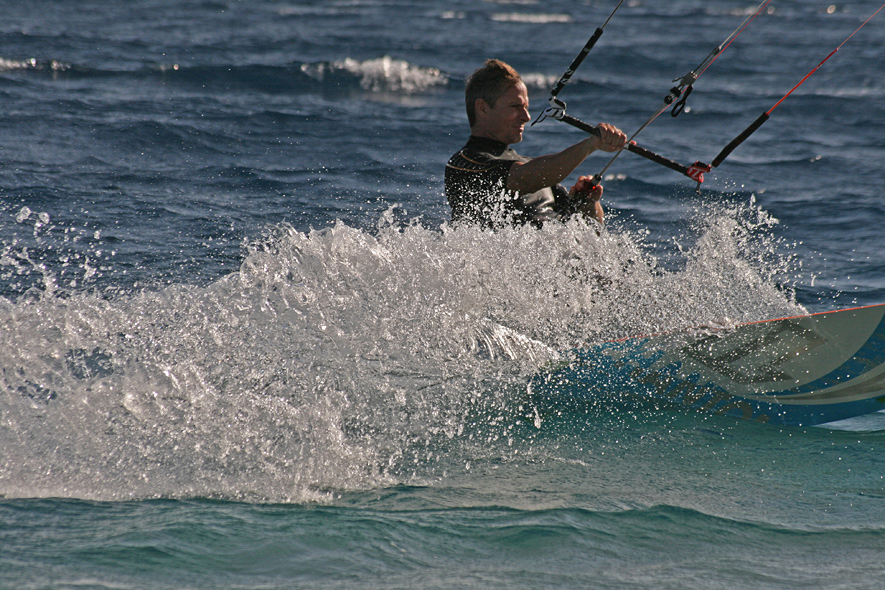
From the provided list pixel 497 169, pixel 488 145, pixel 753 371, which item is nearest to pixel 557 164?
pixel 497 169

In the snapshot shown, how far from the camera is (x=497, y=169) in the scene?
4.18m

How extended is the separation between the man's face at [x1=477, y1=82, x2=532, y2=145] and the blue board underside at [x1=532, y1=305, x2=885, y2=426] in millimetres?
1283

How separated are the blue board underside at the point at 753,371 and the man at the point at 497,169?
2.80 ft

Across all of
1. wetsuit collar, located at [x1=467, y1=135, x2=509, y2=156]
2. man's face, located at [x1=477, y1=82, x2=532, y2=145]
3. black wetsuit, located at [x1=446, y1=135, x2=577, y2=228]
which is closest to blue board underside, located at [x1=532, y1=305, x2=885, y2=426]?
black wetsuit, located at [x1=446, y1=135, x2=577, y2=228]

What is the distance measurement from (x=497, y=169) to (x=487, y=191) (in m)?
0.14

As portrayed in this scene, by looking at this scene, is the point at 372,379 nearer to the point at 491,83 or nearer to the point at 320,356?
the point at 320,356

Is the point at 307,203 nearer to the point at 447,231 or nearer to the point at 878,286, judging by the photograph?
the point at 447,231

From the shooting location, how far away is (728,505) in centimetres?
308

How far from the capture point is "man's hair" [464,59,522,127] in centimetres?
432

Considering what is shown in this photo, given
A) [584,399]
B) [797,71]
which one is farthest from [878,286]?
[797,71]

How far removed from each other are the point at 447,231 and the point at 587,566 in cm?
201

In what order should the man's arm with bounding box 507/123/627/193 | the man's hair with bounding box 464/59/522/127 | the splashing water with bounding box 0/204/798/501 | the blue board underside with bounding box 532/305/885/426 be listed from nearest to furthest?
the splashing water with bounding box 0/204/798/501
the man's arm with bounding box 507/123/627/193
the blue board underside with bounding box 532/305/885/426
the man's hair with bounding box 464/59/522/127

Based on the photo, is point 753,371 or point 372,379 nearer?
point 372,379

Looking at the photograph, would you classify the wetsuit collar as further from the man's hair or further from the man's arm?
the man's arm
